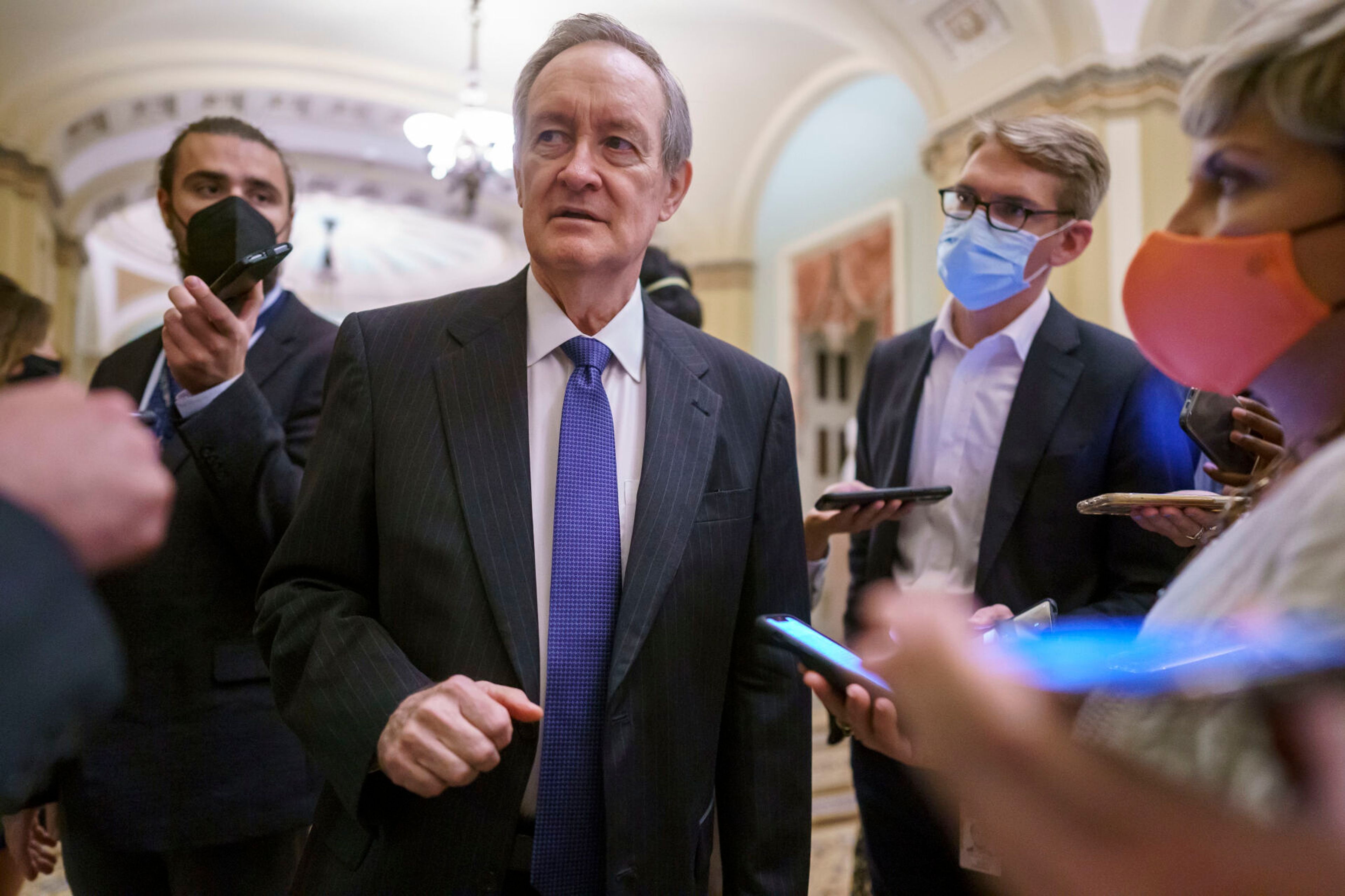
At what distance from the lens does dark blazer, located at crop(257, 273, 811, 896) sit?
1.36 metres

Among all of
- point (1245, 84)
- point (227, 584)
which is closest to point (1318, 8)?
point (1245, 84)

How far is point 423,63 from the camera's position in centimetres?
1029

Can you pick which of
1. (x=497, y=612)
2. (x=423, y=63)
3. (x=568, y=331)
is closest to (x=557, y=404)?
(x=568, y=331)

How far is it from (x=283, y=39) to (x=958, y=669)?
36.3 feet

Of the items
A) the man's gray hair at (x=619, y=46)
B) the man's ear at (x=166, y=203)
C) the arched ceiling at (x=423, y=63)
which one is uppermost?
the arched ceiling at (x=423, y=63)

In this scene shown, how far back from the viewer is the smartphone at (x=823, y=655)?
119 centimetres

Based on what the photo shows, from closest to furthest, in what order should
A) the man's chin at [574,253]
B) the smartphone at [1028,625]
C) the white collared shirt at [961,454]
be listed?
the smartphone at [1028,625]
the man's chin at [574,253]
the white collared shirt at [961,454]

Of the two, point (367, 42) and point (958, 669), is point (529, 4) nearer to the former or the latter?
point (367, 42)

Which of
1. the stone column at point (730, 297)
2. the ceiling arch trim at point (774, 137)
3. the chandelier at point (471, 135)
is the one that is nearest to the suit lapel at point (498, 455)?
the chandelier at point (471, 135)

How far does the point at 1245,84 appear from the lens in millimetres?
875

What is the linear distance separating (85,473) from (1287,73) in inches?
42.4

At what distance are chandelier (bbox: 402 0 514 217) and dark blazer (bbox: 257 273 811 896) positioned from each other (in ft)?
21.0

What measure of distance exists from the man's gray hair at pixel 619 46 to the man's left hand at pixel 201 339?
0.62m

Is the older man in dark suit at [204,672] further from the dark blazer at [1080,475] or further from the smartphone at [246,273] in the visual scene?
the dark blazer at [1080,475]
